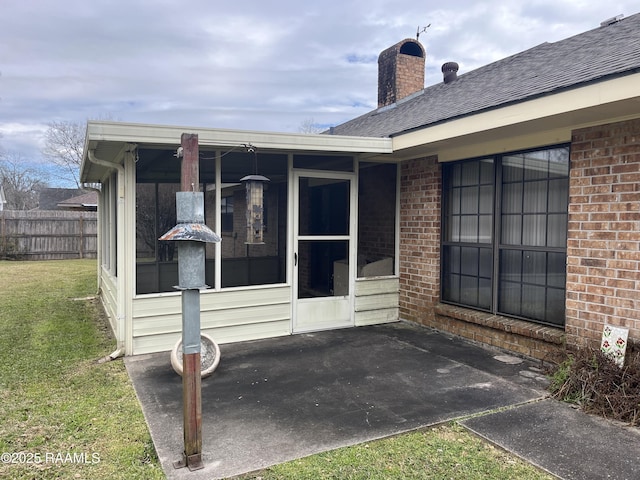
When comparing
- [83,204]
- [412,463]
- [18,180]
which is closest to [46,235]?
[83,204]

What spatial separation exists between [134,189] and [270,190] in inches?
60.1

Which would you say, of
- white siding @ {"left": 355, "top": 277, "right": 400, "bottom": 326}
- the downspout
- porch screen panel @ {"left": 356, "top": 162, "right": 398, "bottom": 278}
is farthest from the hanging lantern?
porch screen panel @ {"left": 356, "top": 162, "right": 398, "bottom": 278}

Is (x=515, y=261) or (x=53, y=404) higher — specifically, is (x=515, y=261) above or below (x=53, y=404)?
above

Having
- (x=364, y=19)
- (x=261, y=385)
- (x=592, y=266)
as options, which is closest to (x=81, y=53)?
(x=364, y=19)

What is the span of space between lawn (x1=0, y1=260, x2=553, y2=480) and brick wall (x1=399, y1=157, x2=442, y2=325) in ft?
9.93

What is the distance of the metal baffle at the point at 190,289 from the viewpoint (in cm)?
266

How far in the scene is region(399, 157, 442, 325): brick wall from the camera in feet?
19.5

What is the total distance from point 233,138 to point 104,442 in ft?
9.95

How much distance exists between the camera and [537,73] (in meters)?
4.79

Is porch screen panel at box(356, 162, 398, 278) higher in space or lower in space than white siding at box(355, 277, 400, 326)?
higher

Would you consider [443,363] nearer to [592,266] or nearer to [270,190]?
[592,266]

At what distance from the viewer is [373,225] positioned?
699 cm

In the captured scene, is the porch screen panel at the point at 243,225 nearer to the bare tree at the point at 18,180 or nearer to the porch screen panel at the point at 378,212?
the porch screen panel at the point at 378,212

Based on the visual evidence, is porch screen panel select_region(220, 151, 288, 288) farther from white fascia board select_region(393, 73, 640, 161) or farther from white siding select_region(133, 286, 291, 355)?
white fascia board select_region(393, 73, 640, 161)
